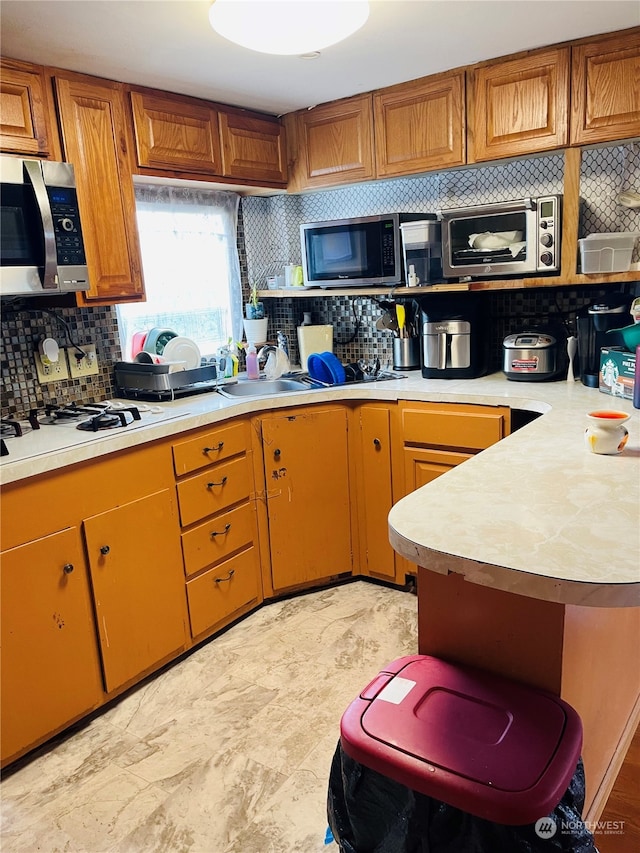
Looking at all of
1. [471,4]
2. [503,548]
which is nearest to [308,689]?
[503,548]

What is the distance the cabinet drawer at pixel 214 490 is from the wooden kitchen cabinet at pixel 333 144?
4.66ft

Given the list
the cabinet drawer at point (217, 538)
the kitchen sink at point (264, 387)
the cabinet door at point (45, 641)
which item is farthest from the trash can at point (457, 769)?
the kitchen sink at point (264, 387)

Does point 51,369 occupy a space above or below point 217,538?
above

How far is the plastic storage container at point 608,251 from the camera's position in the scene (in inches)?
91.3

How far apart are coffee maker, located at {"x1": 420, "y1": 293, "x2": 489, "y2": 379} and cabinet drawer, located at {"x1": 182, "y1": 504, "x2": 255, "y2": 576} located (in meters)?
1.04

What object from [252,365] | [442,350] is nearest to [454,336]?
[442,350]

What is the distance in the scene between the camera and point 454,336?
2.73 metres

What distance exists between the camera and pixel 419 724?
109 centimetres

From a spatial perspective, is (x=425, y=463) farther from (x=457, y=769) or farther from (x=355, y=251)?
(x=457, y=769)

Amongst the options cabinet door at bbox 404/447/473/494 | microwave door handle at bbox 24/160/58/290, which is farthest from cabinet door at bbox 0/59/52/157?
cabinet door at bbox 404/447/473/494

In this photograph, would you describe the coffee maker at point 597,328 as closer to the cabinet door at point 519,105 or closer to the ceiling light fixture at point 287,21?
the cabinet door at point 519,105

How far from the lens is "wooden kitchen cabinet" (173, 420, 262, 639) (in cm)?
235

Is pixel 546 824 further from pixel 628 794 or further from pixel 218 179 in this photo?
pixel 218 179

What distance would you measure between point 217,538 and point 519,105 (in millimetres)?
2034
